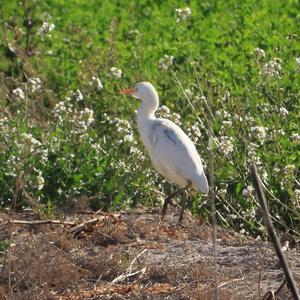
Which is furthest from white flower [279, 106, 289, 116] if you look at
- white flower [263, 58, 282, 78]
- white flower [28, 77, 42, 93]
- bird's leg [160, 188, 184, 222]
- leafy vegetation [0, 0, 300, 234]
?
white flower [28, 77, 42, 93]

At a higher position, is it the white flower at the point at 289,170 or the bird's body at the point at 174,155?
the white flower at the point at 289,170

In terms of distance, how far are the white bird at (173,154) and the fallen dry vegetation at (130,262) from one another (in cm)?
41

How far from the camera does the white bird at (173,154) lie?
8.41m

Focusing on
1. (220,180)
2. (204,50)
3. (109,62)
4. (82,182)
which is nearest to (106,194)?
(82,182)

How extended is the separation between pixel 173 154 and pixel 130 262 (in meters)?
1.65

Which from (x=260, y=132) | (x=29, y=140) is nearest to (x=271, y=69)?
(x=260, y=132)

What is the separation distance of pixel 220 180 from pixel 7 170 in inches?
60.2

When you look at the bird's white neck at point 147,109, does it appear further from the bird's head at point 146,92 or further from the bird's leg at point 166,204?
the bird's leg at point 166,204

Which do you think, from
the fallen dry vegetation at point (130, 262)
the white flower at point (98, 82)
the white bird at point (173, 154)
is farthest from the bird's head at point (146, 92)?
the white flower at point (98, 82)

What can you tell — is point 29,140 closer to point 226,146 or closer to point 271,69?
point 226,146

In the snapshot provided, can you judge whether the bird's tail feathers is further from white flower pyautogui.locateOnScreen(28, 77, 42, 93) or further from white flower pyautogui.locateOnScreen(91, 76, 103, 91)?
white flower pyautogui.locateOnScreen(91, 76, 103, 91)

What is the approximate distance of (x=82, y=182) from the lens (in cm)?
886

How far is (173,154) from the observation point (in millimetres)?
8531

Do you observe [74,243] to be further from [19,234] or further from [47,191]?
[47,191]
